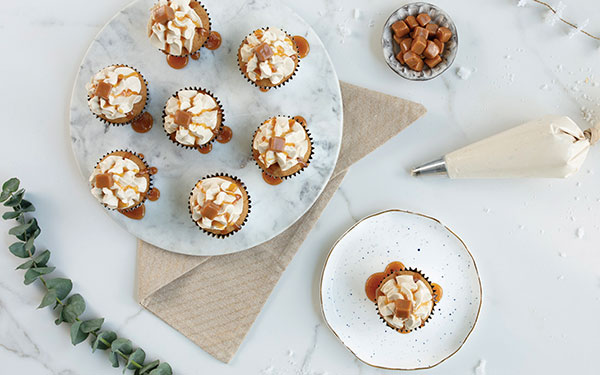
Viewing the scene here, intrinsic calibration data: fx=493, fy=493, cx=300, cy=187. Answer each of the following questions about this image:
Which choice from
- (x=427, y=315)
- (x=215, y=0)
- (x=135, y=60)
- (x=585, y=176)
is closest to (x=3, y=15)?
(x=135, y=60)

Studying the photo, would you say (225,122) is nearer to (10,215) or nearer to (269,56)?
(269,56)

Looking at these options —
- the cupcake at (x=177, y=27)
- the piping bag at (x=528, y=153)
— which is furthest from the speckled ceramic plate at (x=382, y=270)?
the cupcake at (x=177, y=27)

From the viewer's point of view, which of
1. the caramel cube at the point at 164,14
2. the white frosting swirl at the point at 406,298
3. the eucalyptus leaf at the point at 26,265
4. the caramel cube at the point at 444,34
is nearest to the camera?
the caramel cube at the point at 164,14

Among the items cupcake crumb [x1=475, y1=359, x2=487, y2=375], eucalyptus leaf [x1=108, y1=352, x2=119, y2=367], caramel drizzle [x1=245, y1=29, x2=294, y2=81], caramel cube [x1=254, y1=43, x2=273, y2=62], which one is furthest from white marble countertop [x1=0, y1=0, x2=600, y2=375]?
caramel cube [x1=254, y1=43, x2=273, y2=62]

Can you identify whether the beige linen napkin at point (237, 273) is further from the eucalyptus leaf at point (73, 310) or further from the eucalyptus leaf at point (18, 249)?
the eucalyptus leaf at point (18, 249)

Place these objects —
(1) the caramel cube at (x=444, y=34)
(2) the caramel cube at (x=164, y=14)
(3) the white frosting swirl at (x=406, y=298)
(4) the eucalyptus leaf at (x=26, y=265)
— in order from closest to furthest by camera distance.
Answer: (2) the caramel cube at (x=164, y=14) < (3) the white frosting swirl at (x=406, y=298) < (1) the caramel cube at (x=444, y=34) < (4) the eucalyptus leaf at (x=26, y=265)

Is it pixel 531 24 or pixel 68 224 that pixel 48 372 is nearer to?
pixel 68 224
